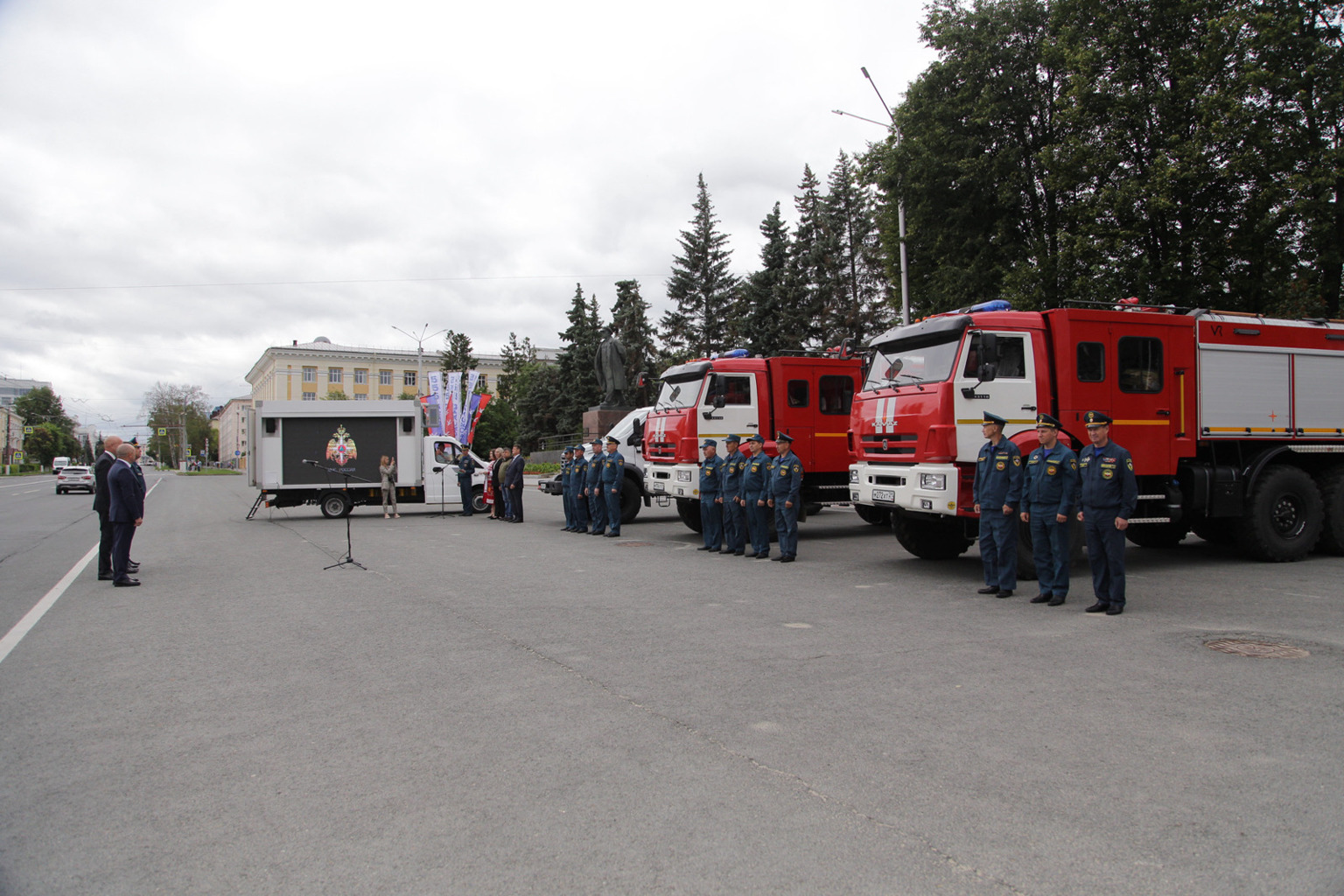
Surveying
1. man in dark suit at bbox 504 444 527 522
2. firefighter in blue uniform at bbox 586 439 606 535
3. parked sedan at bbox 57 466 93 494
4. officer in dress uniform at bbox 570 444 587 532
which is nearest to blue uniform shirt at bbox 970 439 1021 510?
firefighter in blue uniform at bbox 586 439 606 535

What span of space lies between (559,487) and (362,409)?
5183 mm

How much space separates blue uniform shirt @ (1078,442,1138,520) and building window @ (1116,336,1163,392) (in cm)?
266

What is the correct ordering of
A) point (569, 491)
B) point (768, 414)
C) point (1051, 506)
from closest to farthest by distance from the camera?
point (1051, 506) < point (768, 414) < point (569, 491)

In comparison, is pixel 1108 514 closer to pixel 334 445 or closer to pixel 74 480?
pixel 334 445

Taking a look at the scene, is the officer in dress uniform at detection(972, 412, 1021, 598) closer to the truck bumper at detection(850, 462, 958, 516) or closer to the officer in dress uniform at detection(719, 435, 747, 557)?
the truck bumper at detection(850, 462, 958, 516)

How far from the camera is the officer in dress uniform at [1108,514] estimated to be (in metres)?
8.03

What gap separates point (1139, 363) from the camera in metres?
10.6

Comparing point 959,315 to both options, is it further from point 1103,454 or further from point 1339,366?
point 1339,366

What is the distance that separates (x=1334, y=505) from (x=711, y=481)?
8239 millimetres

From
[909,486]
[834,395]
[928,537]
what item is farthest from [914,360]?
[834,395]

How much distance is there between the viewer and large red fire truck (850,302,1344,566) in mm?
10164

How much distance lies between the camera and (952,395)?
10.1 metres

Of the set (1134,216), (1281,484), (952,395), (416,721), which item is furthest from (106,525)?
(1134,216)

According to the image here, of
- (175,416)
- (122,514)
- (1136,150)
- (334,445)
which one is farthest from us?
(175,416)
